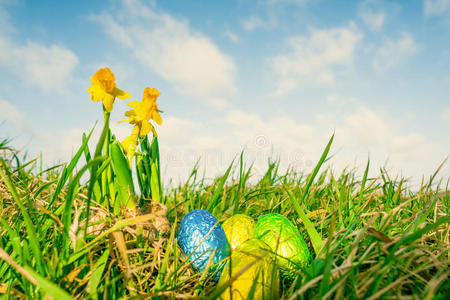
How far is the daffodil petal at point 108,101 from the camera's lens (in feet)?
5.02

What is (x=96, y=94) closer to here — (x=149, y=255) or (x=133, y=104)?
(x=133, y=104)

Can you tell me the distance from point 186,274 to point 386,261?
95 centimetres

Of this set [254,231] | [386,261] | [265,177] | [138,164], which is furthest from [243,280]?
[265,177]

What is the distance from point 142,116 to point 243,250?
99 cm

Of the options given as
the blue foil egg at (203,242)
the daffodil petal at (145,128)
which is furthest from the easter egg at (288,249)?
the daffodil petal at (145,128)

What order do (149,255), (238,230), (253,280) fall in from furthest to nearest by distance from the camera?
(238,230)
(149,255)
(253,280)

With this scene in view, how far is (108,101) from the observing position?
154cm

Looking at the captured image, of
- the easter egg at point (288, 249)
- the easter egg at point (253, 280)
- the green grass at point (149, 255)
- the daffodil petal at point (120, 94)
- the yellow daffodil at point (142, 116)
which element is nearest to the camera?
the green grass at point (149, 255)

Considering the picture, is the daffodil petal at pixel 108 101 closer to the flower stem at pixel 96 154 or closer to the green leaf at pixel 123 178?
the flower stem at pixel 96 154

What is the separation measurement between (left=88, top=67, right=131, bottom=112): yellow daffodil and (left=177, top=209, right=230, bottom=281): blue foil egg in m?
0.82

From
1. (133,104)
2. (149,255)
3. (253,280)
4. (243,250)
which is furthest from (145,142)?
(253,280)

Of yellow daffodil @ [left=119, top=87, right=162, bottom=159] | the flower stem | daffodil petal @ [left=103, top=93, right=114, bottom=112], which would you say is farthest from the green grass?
daffodil petal @ [left=103, top=93, right=114, bottom=112]

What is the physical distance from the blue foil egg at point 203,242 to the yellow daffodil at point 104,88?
822mm

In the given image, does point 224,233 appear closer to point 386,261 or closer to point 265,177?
point 386,261
